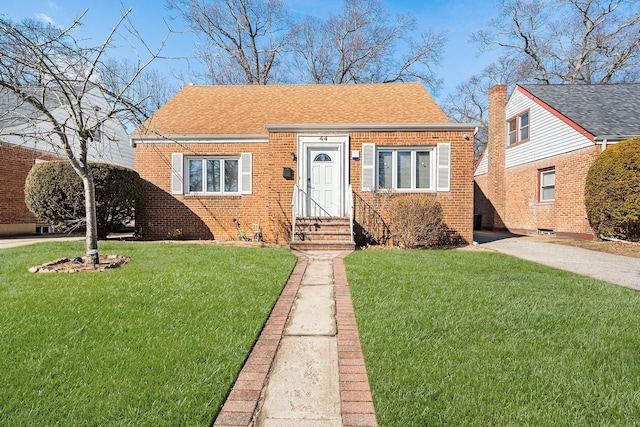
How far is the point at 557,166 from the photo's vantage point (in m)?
11.5

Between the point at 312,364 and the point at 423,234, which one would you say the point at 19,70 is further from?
the point at 423,234

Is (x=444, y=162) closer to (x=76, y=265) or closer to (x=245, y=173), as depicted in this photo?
(x=245, y=173)

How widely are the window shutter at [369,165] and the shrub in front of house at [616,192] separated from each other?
22.2ft

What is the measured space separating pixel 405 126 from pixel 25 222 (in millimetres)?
13636

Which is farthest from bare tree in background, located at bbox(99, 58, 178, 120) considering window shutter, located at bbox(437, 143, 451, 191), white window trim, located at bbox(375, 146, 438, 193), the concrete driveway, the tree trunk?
the concrete driveway

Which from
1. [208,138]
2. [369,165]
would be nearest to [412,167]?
[369,165]

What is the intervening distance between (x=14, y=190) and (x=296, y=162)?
10.2 m

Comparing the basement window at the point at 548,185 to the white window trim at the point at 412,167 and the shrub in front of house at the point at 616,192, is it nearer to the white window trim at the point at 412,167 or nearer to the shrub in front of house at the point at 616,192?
the shrub in front of house at the point at 616,192

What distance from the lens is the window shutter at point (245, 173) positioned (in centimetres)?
980

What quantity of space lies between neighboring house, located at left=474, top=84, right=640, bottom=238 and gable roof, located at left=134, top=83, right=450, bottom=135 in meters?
5.07

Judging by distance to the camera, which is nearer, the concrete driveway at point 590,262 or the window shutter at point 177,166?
the concrete driveway at point 590,262

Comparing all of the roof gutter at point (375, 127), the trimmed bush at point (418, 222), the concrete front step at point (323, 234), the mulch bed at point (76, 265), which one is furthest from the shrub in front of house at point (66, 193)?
the trimmed bush at point (418, 222)

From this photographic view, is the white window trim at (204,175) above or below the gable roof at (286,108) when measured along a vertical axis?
below

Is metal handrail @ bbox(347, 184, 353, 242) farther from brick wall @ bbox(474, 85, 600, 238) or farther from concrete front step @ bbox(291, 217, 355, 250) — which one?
brick wall @ bbox(474, 85, 600, 238)
